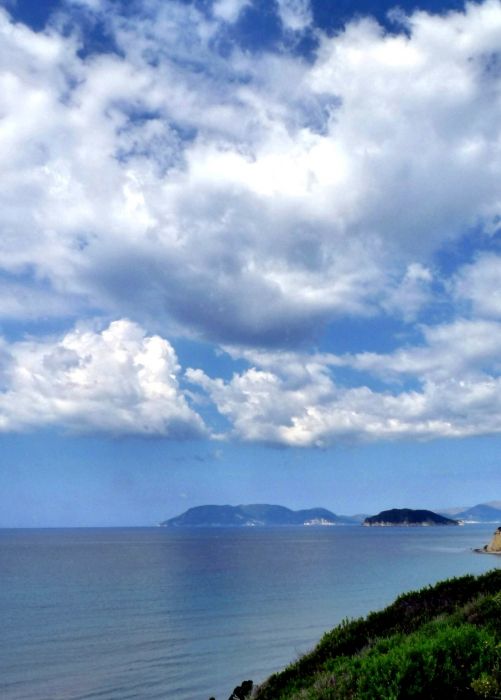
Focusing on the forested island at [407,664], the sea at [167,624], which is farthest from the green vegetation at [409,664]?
the sea at [167,624]

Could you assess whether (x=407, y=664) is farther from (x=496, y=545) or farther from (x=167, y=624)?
(x=496, y=545)

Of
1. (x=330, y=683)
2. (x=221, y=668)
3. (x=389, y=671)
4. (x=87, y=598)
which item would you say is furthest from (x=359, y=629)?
(x=87, y=598)

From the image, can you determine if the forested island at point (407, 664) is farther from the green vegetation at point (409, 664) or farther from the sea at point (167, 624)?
the sea at point (167, 624)

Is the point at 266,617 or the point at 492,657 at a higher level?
the point at 492,657

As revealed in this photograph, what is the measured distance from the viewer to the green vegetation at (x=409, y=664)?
1330 centimetres

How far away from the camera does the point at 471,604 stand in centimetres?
2206

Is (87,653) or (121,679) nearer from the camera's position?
(121,679)

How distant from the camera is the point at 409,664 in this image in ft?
45.4

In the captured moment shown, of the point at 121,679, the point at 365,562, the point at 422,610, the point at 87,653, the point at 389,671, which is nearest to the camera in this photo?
the point at 389,671

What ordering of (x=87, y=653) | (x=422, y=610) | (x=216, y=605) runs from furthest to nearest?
(x=216, y=605)
(x=87, y=653)
(x=422, y=610)

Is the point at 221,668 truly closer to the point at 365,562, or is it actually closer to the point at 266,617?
the point at 266,617

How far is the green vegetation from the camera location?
1330 cm

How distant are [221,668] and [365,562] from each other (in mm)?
91504

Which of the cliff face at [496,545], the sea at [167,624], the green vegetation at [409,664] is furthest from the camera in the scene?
the cliff face at [496,545]
